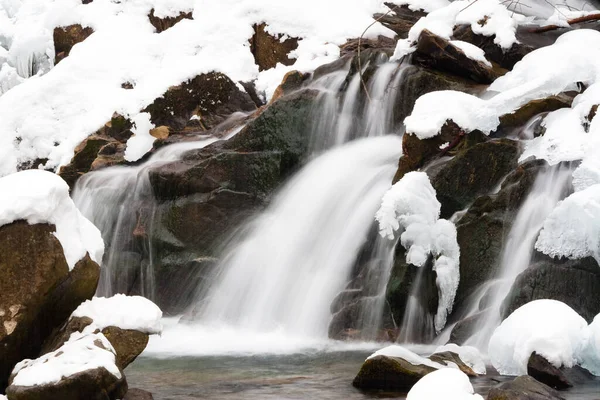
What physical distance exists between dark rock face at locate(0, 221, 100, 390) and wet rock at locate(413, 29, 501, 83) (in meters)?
5.47

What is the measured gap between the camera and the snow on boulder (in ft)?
11.9

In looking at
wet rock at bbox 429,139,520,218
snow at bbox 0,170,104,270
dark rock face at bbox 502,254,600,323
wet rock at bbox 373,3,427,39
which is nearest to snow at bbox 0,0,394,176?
wet rock at bbox 373,3,427,39

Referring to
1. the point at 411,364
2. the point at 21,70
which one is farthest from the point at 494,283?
the point at 21,70

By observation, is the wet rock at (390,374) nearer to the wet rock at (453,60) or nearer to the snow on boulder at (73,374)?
the snow on boulder at (73,374)

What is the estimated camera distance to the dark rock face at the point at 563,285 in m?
5.10

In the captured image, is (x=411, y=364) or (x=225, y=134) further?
(x=225, y=134)

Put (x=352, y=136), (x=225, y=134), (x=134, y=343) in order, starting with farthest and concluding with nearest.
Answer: (x=225, y=134) → (x=352, y=136) → (x=134, y=343)

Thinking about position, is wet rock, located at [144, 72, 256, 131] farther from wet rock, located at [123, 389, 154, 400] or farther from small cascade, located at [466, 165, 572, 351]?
wet rock, located at [123, 389, 154, 400]

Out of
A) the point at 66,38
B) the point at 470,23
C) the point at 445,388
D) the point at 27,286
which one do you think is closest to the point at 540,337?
the point at 445,388

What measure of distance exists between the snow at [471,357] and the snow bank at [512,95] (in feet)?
8.25

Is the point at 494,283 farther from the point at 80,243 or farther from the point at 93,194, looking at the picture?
the point at 93,194

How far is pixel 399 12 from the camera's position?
12578 millimetres

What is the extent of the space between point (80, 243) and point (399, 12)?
365 inches

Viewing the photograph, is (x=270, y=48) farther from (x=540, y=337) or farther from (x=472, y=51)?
(x=540, y=337)
